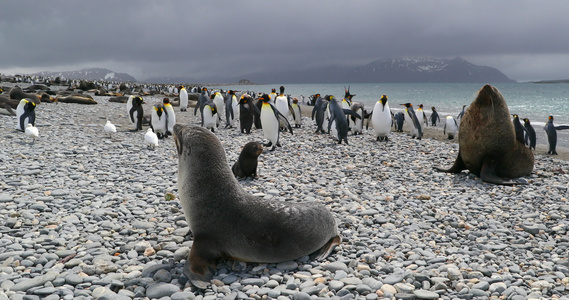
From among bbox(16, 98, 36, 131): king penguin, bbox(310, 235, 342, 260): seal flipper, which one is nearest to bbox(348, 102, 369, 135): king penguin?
bbox(16, 98, 36, 131): king penguin

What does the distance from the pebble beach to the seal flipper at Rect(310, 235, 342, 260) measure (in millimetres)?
72

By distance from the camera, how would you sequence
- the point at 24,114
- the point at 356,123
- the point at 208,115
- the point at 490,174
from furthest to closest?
the point at 356,123, the point at 208,115, the point at 24,114, the point at 490,174

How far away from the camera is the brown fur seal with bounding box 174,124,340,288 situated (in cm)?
398

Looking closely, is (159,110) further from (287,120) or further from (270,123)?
(287,120)

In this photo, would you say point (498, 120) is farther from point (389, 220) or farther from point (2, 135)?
point (2, 135)

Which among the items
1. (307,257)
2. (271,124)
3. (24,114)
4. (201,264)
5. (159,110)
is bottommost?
(307,257)

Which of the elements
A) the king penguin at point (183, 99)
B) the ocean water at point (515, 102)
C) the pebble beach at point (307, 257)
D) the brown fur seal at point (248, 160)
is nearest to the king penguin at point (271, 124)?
the pebble beach at point (307, 257)

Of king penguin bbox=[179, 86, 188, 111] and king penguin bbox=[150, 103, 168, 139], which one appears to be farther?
king penguin bbox=[179, 86, 188, 111]

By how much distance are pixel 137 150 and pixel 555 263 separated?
374 inches

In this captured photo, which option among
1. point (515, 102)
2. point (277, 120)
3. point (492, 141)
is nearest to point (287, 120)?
point (277, 120)

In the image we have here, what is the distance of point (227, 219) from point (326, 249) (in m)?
1.21

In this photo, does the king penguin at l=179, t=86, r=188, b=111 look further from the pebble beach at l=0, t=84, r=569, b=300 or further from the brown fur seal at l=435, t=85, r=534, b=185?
the brown fur seal at l=435, t=85, r=534, b=185

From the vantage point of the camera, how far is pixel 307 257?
169 inches

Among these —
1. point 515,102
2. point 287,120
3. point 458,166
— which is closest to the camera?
point 458,166
